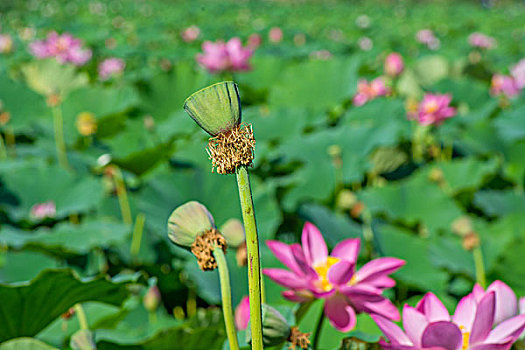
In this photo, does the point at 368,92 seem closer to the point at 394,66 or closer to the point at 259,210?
the point at 394,66

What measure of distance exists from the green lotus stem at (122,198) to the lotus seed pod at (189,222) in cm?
81

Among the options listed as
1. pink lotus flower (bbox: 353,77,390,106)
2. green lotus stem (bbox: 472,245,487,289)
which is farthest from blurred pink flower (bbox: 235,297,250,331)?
pink lotus flower (bbox: 353,77,390,106)

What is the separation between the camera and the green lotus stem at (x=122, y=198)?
4.07 feet

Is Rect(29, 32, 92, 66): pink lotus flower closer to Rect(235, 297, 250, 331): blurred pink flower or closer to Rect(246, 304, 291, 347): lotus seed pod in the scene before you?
Rect(235, 297, 250, 331): blurred pink flower

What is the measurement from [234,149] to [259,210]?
706 mm

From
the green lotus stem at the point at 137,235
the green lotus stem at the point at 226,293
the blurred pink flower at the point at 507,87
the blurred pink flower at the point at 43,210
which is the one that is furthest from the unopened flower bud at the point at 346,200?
the blurred pink flower at the point at 507,87

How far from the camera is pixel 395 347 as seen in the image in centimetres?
47

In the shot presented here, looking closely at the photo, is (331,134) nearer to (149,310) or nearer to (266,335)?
(149,310)

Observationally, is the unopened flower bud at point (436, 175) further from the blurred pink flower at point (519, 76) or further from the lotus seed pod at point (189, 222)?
the lotus seed pod at point (189, 222)

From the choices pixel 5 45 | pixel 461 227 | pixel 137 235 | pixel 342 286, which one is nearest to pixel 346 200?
pixel 461 227

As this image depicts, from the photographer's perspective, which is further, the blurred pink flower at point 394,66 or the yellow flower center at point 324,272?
the blurred pink flower at point 394,66

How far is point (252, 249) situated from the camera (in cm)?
38

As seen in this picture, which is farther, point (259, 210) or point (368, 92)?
point (368, 92)

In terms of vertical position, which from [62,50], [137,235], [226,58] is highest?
[62,50]
